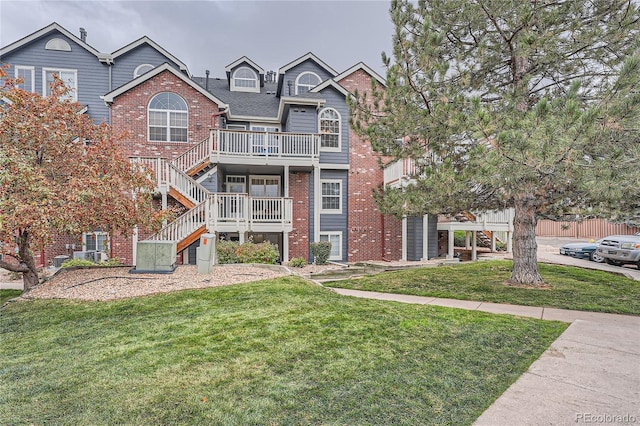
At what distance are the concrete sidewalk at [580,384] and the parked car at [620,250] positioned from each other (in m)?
9.39

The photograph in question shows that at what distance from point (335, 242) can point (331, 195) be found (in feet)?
6.61

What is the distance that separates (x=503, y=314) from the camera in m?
5.64

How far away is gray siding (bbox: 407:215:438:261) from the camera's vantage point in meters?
14.1

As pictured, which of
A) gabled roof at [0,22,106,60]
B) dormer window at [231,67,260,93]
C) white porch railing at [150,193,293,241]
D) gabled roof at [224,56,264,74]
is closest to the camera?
white porch railing at [150,193,293,241]

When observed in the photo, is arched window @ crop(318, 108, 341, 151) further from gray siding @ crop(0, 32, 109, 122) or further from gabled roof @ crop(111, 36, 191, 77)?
gray siding @ crop(0, 32, 109, 122)

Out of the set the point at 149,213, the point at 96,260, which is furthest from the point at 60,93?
the point at 96,260

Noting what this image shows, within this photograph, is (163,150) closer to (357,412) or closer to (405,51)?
(405,51)

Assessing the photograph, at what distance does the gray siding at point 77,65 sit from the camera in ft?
44.7

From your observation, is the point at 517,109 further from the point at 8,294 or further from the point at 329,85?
the point at 8,294

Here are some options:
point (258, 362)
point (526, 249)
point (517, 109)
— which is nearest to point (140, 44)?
point (517, 109)

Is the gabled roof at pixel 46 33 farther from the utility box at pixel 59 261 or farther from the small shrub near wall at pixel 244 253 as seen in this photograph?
the small shrub near wall at pixel 244 253

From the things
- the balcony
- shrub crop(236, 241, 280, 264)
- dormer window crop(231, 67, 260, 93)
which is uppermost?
dormer window crop(231, 67, 260, 93)

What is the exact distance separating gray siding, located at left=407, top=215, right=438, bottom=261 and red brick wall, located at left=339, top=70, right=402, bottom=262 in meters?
0.46

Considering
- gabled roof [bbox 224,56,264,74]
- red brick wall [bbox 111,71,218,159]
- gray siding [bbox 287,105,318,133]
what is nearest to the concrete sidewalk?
gray siding [bbox 287,105,318,133]
